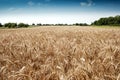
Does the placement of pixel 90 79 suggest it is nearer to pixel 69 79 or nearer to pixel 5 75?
pixel 69 79

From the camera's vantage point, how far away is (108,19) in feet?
342

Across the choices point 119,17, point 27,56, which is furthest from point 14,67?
point 119,17

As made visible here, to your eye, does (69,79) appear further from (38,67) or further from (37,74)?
(38,67)

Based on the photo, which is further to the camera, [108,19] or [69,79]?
[108,19]

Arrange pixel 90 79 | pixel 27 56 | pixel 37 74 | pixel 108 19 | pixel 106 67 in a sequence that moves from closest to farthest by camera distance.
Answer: pixel 90 79, pixel 37 74, pixel 106 67, pixel 27 56, pixel 108 19

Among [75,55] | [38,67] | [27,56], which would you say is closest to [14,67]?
[38,67]

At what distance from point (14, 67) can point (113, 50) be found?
5.78 feet

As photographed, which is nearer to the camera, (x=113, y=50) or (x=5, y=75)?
Result: (x=5, y=75)

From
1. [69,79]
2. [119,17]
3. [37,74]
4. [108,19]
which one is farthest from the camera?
[108,19]

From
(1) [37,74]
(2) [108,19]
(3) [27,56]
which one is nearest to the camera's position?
(1) [37,74]

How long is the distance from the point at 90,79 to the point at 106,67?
0.49 metres

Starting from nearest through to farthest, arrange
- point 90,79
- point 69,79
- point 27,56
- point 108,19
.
A: point 69,79
point 90,79
point 27,56
point 108,19

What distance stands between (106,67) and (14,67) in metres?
1.26

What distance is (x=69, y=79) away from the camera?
Result: 1610mm
